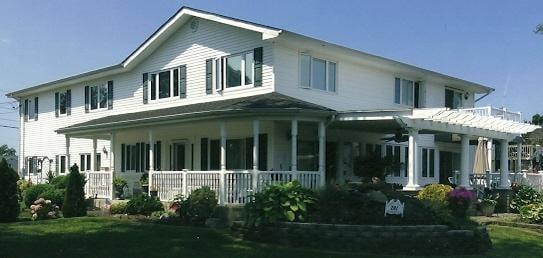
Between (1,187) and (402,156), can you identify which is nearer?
(1,187)

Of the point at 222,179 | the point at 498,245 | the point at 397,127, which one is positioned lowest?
the point at 498,245

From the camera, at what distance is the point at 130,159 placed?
27688mm

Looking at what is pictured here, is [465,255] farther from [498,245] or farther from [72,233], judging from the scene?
[72,233]

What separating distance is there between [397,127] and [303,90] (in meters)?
3.88

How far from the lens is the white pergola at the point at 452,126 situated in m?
18.2

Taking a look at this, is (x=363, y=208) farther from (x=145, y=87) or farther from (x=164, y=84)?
(x=145, y=87)

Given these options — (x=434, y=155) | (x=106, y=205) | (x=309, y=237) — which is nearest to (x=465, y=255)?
(x=309, y=237)

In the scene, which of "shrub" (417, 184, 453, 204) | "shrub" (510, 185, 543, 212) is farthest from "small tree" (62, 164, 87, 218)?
"shrub" (510, 185, 543, 212)

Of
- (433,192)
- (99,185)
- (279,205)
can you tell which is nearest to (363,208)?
(279,205)

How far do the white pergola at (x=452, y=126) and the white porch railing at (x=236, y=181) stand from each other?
2460 mm

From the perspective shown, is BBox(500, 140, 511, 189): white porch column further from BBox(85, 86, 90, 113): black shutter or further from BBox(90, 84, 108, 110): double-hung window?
BBox(85, 86, 90, 113): black shutter

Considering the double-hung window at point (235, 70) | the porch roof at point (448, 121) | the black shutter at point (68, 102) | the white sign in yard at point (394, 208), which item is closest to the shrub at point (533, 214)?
the porch roof at point (448, 121)

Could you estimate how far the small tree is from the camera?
19.2 m

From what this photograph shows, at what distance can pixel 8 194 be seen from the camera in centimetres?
1862
